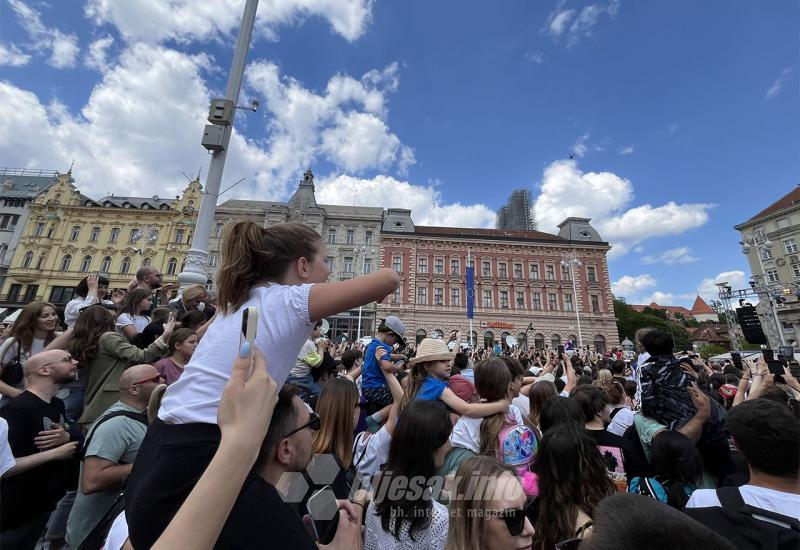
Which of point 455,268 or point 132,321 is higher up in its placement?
point 455,268

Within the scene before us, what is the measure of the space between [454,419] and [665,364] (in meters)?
2.27

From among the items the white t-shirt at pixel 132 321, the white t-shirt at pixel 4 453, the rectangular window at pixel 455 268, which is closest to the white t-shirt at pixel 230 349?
the white t-shirt at pixel 4 453

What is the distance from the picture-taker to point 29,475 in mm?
2744

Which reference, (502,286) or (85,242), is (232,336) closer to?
(502,286)

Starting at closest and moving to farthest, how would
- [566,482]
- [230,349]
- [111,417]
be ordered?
[230,349] → [566,482] → [111,417]

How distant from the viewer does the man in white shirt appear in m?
1.87

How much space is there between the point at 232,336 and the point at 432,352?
120 inches

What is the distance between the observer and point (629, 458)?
332 cm

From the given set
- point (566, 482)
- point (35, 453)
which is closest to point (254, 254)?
point (566, 482)

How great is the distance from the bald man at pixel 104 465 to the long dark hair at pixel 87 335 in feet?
4.69

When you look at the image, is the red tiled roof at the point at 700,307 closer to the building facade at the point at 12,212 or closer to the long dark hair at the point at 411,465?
the long dark hair at the point at 411,465

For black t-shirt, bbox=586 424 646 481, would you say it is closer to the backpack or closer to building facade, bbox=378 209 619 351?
the backpack

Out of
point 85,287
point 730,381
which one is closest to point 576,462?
point 85,287

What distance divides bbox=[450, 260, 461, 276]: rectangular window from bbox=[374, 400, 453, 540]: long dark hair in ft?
123
